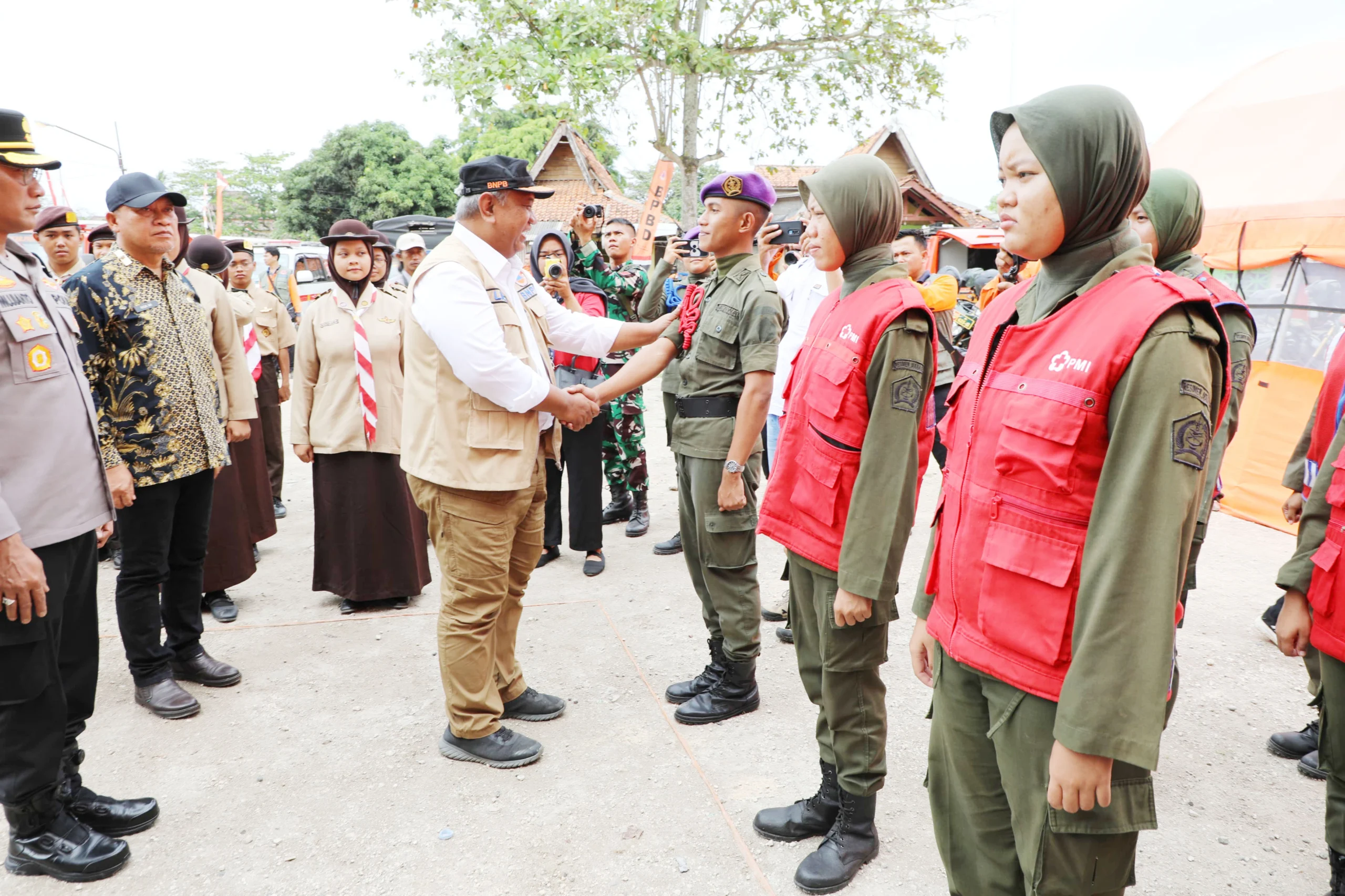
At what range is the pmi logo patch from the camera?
54.0 inches

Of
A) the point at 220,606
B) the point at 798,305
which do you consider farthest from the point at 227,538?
the point at 798,305

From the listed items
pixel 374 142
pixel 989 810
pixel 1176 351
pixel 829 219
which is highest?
pixel 374 142

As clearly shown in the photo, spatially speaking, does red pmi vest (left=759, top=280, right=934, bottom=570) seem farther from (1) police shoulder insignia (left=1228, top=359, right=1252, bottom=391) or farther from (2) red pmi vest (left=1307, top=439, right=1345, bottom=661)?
(1) police shoulder insignia (left=1228, top=359, right=1252, bottom=391)

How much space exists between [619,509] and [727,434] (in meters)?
3.11

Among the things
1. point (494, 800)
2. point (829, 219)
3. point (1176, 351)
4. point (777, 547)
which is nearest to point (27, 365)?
point (494, 800)

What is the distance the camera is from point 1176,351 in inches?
50.5

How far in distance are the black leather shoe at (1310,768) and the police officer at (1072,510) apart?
2.12 m

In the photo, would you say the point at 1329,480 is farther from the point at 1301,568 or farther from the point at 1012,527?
the point at 1012,527

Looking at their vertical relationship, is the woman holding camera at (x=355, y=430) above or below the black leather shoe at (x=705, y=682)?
above

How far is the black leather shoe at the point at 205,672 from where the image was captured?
12.2 feet

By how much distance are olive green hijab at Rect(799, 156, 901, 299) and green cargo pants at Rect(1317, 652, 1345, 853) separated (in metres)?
1.56

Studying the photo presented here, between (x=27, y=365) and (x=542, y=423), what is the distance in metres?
1.68

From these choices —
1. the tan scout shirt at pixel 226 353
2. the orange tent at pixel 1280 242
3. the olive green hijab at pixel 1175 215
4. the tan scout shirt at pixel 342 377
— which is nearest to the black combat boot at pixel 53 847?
the tan scout shirt at pixel 226 353

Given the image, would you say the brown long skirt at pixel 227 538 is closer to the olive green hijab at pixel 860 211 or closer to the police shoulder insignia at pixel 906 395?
the olive green hijab at pixel 860 211
